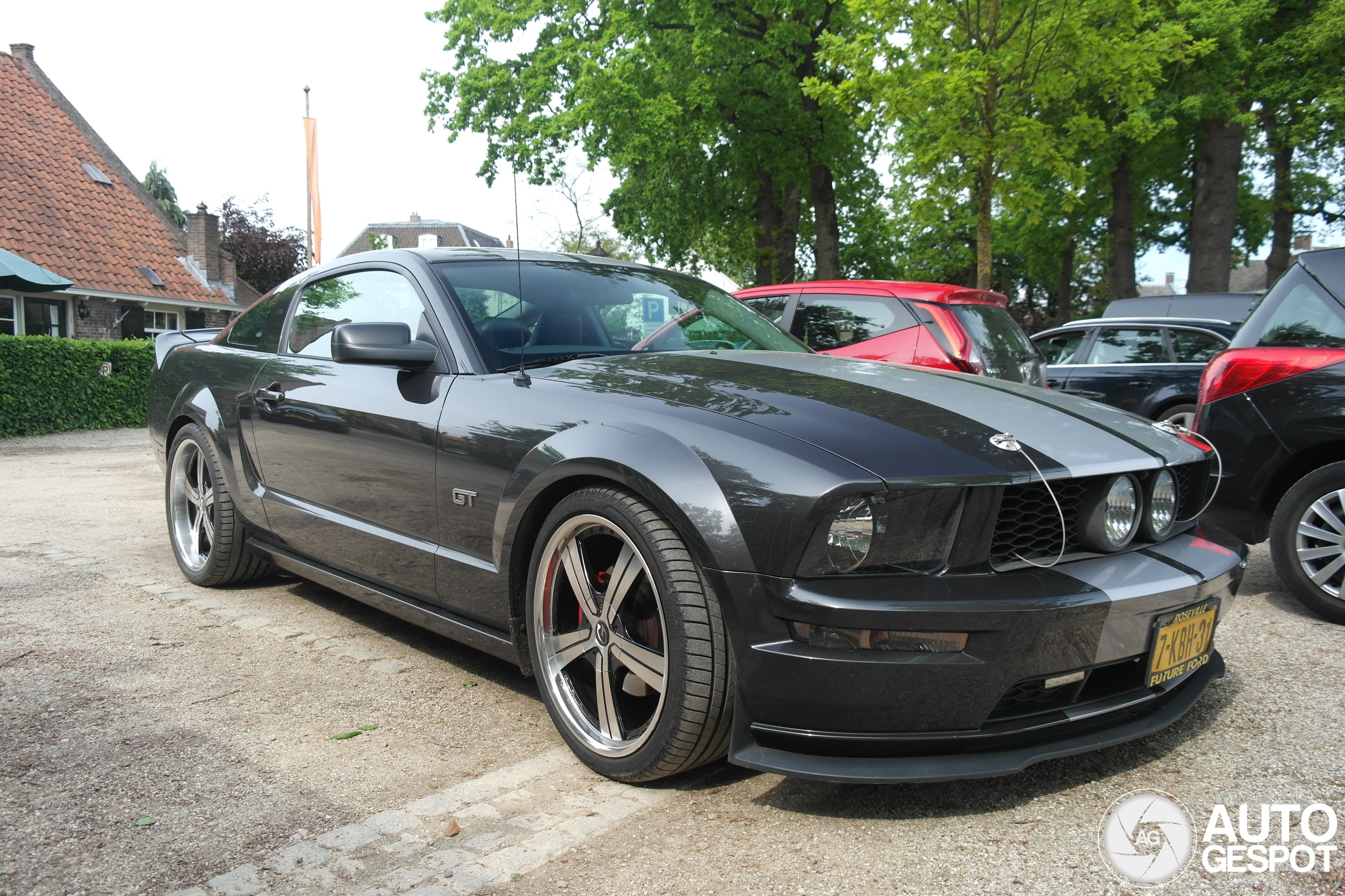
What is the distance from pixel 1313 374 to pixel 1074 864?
3.01 metres

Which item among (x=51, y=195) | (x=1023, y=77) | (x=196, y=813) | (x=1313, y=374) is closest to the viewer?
(x=196, y=813)

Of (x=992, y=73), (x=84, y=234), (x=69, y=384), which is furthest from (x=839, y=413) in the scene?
(x=84, y=234)

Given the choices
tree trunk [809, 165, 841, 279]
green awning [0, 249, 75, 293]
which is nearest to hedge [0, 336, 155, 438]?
green awning [0, 249, 75, 293]

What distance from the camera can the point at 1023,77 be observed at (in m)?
12.0

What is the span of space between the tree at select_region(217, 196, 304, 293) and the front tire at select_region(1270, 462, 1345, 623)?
39411 millimetres

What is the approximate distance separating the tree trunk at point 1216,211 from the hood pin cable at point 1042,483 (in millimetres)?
15523

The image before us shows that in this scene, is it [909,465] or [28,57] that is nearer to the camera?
[909,465]

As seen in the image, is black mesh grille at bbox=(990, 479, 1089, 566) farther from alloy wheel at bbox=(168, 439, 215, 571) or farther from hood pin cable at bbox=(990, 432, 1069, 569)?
alloy wheel at bbox=(168, 439, 215, 571)

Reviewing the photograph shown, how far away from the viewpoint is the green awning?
1398 centimetres

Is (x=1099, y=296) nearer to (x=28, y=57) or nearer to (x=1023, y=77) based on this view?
(x=1023, y=77)

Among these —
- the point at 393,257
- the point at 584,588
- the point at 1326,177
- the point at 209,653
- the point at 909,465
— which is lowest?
the point at 209,653

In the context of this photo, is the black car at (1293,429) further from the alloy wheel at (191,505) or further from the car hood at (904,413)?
the alloy wheel at (191,505)

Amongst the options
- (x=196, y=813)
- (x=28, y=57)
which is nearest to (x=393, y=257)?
(x=196, y=813)

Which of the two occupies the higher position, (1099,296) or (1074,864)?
(1099,296)
